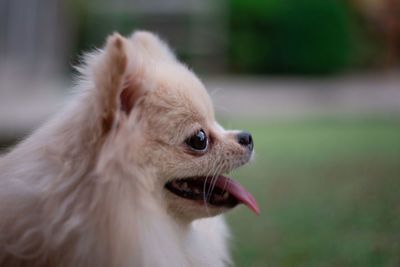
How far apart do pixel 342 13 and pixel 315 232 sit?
19.3m

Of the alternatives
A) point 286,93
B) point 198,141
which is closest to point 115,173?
point 198,141

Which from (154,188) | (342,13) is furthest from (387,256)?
(342,13)

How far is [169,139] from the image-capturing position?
96.2 inches

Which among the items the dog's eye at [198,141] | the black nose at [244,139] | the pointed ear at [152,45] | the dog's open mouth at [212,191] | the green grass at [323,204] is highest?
the pointed ear at [152,45]

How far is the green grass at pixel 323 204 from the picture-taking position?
3.67 metres

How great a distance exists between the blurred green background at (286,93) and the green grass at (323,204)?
19mm

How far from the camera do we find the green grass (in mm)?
3666

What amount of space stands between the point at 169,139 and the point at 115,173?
412 mm

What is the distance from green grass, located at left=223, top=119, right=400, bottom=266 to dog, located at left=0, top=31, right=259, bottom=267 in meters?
1.42

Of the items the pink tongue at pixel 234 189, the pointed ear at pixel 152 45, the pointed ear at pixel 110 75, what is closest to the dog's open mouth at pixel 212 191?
the pink tongue at pixel 234 189

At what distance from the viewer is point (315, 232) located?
422cm

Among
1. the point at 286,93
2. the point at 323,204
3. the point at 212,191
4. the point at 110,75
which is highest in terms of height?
the point at 286,93

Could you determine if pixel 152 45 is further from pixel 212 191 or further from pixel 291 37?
pixel 291 37

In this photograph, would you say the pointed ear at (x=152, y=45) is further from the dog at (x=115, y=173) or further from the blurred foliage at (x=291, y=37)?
the blurred foliage at (x=291, y=37)
